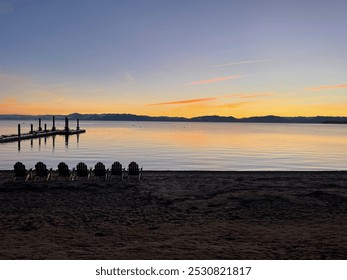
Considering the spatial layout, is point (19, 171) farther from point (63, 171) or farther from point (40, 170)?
point (63, 171)

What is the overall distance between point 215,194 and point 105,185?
4984 millimetres

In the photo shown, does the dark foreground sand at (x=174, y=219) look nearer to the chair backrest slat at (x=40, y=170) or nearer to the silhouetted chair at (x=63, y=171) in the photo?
the silhouetted chair at (x=63, y=171)

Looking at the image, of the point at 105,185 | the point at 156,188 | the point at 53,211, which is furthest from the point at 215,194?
the point at 53,211

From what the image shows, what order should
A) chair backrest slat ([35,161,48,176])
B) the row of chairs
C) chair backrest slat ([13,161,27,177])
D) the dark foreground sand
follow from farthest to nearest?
1. chair backrest slat ([35,161,48,176])
2. the row of chairs
3. chair backrest slat ([13,161,27,177])
4. the dark foreground sand

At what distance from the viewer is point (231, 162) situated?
123ft

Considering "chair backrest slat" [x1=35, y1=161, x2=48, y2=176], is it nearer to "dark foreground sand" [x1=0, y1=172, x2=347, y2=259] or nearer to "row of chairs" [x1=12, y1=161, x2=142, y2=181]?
"row of chairs" [x1=12, y1=161, x2=142, y2=181]

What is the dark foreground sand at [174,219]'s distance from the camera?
7625 millimetres

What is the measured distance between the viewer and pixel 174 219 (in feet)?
34.8

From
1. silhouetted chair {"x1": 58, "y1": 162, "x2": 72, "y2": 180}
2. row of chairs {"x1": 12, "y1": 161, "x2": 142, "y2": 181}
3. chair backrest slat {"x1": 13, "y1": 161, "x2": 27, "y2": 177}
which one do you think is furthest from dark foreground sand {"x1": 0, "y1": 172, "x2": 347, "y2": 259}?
chair backrest slat {"x1": 13, "y1": 161, "x2": 27, "y2": 177}

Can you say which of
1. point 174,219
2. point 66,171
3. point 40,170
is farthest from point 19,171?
point 174,219

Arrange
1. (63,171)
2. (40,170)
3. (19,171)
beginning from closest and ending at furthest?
(19,171)
(40,170)
(63,171)

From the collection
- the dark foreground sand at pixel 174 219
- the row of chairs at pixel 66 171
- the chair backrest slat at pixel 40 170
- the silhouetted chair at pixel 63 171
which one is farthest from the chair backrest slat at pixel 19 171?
the silhouetted chair at pixel 63 171

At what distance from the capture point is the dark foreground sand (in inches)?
300
